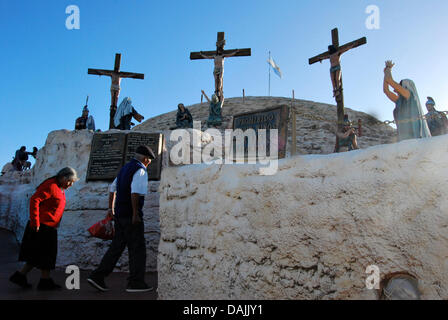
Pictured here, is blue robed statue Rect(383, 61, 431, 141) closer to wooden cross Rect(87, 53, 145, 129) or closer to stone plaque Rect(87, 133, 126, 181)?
stone plaque Rect(87, 133, 126, 181)

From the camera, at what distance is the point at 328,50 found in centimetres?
945

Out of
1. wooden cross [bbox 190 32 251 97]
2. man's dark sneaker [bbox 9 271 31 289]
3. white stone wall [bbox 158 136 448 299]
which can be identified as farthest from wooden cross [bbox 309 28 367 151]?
man's dark sneaker [bbox 9 271 31 289]

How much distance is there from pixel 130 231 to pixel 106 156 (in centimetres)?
239

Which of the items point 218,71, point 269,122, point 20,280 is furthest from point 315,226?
point 218,71

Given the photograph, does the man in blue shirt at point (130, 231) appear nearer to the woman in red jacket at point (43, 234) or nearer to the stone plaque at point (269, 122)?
the woman in red jacket at point (43, 234)

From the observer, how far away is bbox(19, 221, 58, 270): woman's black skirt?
342 centimetres

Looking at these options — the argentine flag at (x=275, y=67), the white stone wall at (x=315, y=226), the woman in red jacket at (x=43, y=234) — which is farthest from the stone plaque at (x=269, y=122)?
the argentine flag at (x=275, y=67)

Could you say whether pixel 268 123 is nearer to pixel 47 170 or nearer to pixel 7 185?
pixel 47 170

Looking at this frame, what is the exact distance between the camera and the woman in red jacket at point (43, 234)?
339 centimetres

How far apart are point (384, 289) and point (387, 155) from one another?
669 mm

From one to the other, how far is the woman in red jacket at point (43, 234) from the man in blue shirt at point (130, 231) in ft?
1.75

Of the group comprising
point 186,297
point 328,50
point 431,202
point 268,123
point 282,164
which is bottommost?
point 186,297

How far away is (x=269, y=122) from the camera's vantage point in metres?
3.90
